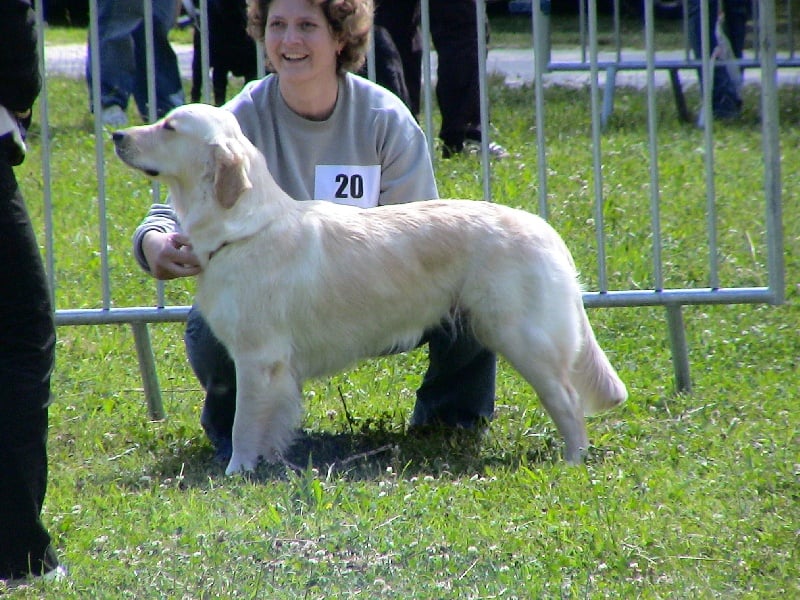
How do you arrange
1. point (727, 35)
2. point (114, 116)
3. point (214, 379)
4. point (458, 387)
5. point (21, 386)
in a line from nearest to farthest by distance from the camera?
point (21, 386), point (214, 379), point (458, 387), point (114, 116), point (727, 35)

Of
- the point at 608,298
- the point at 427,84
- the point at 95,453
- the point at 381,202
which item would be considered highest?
the point at 427,84

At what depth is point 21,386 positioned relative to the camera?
9.69 ft

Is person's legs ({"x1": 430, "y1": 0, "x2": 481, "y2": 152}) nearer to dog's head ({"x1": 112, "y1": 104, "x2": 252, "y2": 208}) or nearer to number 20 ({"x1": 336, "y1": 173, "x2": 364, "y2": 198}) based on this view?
number 20 ({"x1": 336, "y1": 173, "x2": 364, "y2": 198})

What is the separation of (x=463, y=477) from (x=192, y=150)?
135 centimetres

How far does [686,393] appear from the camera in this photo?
463 centimetres

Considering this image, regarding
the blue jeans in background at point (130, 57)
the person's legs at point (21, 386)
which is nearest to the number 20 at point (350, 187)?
the person's legs at point (21, 386)

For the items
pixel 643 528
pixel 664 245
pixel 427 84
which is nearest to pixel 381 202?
pixel 427 84

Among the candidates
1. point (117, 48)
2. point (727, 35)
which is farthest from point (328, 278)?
point (727, 35)

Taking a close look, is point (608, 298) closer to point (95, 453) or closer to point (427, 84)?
point (427, 84)

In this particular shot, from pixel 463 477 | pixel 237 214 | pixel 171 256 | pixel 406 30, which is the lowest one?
pixel 463 477

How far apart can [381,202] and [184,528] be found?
60.2 inches

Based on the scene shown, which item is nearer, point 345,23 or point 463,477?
point 463,477

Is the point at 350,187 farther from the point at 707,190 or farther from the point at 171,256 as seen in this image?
the point at 707,190

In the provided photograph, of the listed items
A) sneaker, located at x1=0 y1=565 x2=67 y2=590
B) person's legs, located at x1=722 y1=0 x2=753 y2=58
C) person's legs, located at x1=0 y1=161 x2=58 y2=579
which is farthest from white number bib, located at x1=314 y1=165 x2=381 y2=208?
person's legs, located at x1=722 y1=0 x2=753 y2=58
